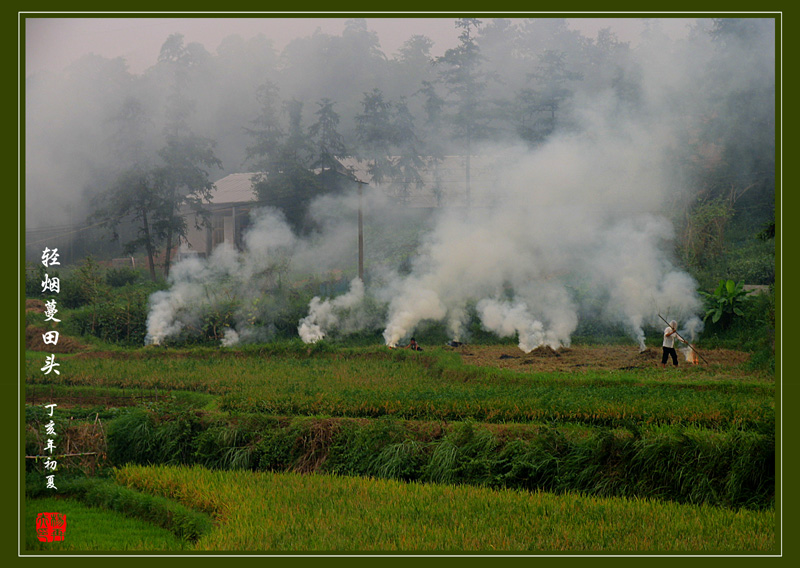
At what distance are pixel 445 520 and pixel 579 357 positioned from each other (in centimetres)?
730

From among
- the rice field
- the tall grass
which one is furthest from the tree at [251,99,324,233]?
the tall grass

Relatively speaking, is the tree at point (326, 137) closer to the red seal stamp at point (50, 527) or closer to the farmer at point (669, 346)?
the farmer at point (669, 346)

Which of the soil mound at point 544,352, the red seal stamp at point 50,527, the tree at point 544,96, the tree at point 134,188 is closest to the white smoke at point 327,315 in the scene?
the tree at point 134,188

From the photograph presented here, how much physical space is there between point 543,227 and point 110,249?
29.6 ft

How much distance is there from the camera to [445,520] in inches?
225

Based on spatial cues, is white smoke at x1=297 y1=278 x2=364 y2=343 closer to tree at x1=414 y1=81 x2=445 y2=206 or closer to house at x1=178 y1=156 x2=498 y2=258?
house at x1=178 y1=156 x2=498 y2=258

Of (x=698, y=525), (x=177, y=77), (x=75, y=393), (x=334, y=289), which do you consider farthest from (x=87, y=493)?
(x=334, y=289)

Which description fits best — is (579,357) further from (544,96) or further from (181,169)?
(181,169)

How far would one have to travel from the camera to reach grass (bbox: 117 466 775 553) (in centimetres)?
533

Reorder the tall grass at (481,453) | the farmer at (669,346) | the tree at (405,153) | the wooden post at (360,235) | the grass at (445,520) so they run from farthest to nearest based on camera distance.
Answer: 1. the wooden post at (360,235)
2. the tree at (405,153)
3. the farmer at (669,346)
4. the tall grass at (481,453)
5. the grass at (445,520)

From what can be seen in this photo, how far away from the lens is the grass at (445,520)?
533cm

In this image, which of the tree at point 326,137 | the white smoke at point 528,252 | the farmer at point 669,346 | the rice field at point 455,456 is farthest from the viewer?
the white smoke at point 528,252

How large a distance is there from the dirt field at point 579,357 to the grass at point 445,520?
5.24m

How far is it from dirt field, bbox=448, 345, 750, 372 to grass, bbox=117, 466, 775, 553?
Answer: 5238 millimetres
